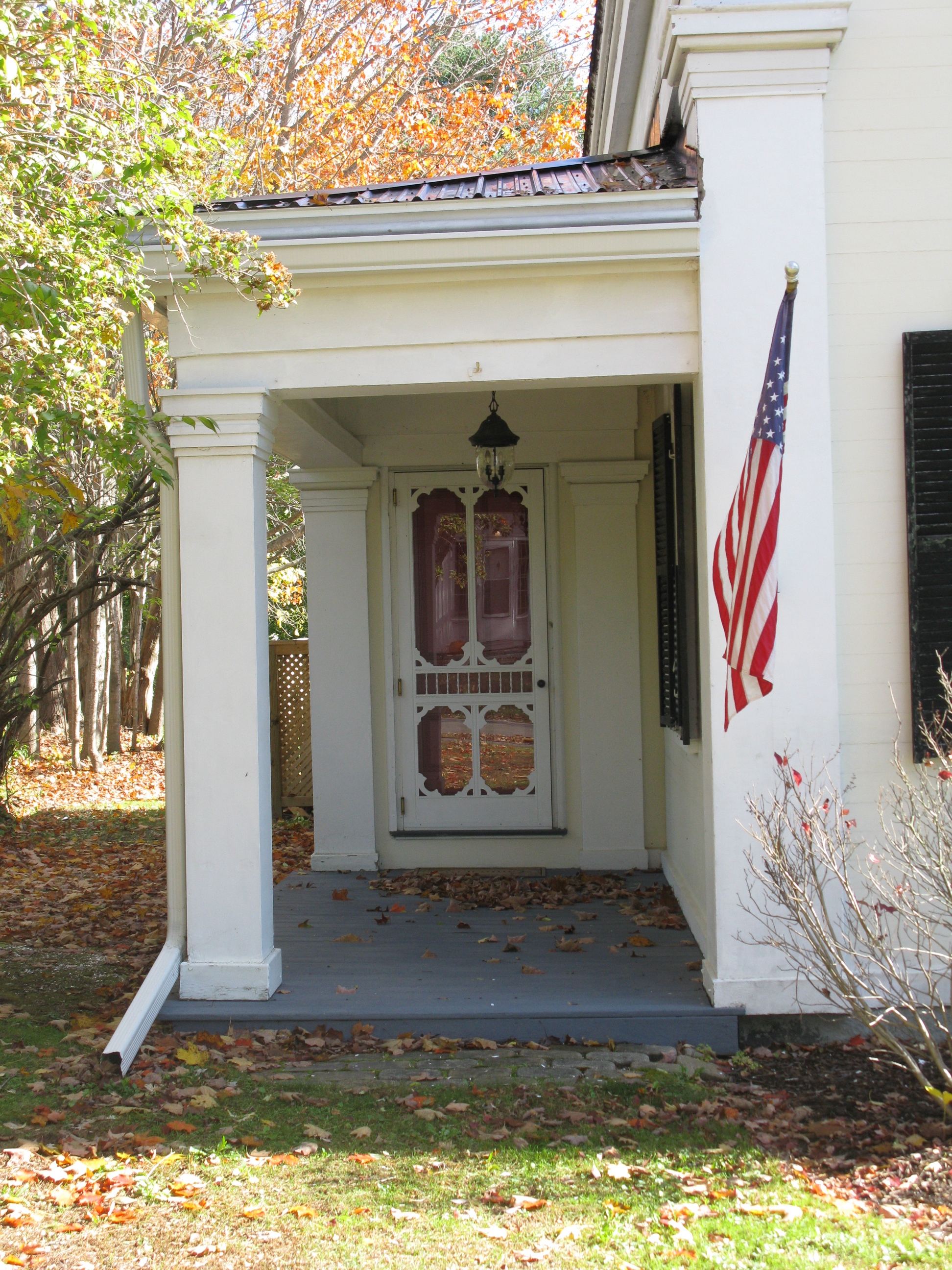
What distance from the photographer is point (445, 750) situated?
24.7 ft

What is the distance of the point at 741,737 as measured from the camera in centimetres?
450

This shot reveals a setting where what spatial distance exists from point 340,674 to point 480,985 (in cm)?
296

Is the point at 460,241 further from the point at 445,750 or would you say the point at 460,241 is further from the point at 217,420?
the point at 445,750

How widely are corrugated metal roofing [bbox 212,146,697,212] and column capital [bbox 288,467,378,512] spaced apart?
2.53 meters

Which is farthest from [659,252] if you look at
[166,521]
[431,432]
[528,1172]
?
[528,1172]

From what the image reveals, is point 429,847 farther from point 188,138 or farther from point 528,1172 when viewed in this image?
point 188,138

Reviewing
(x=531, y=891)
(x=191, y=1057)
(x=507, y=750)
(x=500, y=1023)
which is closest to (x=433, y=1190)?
(x=500, y=1023)

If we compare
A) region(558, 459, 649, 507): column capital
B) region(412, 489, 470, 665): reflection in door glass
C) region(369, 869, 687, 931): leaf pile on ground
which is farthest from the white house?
region(412, 489, 470, 665): reflection in door glass

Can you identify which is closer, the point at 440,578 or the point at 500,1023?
the point at 500,1023

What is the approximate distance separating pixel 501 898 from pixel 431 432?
313cm

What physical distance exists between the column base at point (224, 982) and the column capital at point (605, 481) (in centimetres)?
381

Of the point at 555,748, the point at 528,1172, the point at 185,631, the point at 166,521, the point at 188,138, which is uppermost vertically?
the point at 188,138

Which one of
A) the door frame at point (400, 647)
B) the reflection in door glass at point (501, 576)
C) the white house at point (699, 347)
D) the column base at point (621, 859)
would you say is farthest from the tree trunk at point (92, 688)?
the white house at point (699, 347)

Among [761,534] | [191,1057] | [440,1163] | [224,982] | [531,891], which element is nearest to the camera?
[440,1163]
